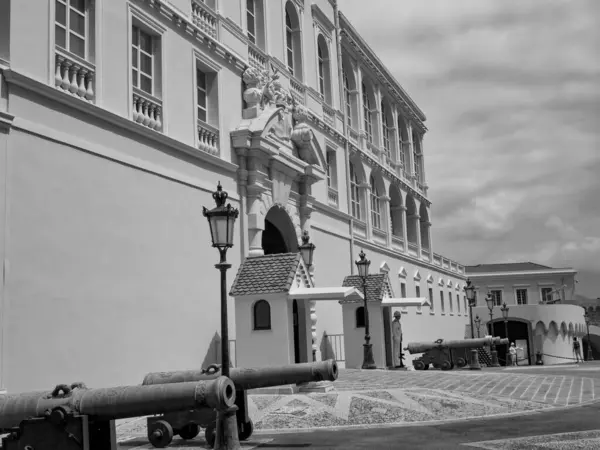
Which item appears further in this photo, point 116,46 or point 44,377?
point 116,46

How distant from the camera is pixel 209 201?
16.2 meters

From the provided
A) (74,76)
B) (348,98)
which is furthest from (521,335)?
(74,76)

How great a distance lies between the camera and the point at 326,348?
22.5 metres

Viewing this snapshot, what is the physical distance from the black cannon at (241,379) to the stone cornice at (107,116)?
4.91 meters

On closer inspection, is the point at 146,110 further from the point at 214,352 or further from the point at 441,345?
the point at 441,345

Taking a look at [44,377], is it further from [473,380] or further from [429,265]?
[429,265]

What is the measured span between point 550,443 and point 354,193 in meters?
20.9

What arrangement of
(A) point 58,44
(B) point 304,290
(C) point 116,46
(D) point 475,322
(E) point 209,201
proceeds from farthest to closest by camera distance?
1. (D) point 475,322
2. (E) point 209,201
3. (B) point 304,290
4. (C) point 116,46
5. (A) point 58,44

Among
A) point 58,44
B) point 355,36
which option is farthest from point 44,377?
point 355,36

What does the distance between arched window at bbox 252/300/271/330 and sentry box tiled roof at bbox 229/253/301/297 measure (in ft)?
0.89

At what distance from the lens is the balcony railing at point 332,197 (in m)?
25.0

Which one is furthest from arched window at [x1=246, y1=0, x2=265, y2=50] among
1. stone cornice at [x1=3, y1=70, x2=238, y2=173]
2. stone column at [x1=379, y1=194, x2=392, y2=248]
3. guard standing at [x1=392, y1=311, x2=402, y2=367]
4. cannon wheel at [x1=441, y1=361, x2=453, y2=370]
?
stone column at [x1=379, y1=194, x2=392, y2=248]

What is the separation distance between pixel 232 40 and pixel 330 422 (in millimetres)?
10609

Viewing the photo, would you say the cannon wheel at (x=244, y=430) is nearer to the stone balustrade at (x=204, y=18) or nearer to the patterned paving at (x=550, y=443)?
the patterned paving at (x=550, y=443)
